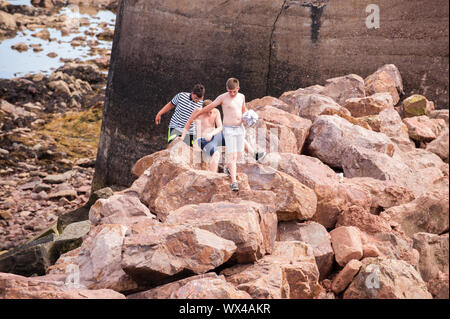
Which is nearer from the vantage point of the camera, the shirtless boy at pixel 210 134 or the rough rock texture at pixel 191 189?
the rough rock texture at pixel 191 189

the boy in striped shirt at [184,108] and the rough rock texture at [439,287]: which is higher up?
the boy in striped shirt at [184,108]

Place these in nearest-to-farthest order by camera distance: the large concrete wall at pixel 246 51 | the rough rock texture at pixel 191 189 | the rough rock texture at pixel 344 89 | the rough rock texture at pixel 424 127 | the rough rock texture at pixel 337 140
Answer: the rough rock texture at pixel 191 189, the rough rock texture at pixel 337 140, the rough rock texture at pixel 424 127, the rough rock texture at pixel 344 89, the large concrete wall at pixel 246 51

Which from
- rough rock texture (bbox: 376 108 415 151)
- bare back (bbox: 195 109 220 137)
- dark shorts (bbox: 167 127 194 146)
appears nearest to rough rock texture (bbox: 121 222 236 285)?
bare back (bbox: 195 109 220 137)

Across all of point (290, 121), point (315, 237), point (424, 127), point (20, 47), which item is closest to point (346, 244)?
point (315, 237)

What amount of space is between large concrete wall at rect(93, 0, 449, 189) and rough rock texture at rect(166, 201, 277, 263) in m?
4.31

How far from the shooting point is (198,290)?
277cm

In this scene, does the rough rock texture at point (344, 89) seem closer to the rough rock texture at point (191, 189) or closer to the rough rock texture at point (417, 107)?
the rough rock texture at point (417, 107)

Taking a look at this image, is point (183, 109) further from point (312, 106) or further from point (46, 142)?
point (46, 142)

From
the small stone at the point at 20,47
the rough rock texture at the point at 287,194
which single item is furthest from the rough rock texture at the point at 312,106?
the small stone at the point at 20,47

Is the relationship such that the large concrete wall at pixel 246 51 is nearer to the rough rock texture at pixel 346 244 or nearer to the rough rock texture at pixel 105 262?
the rough rock texture at pixel 346 244

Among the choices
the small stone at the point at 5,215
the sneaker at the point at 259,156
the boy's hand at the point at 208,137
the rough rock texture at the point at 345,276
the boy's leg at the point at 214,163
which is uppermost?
the boy's hand at the point at 208,137

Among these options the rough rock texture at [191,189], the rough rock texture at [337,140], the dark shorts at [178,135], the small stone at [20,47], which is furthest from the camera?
the small stone at [20,47]

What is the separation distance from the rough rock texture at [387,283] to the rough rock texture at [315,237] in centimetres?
31

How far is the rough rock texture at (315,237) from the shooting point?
11.8ft
